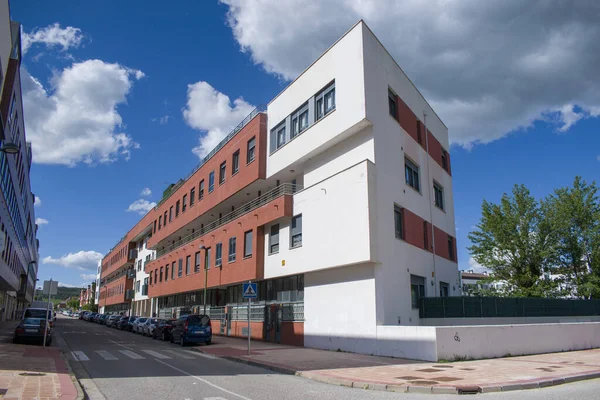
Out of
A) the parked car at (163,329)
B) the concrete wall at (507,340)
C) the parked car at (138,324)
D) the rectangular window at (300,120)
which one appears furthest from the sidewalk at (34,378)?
the parked car at (138,324)

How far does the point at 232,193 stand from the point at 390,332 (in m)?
16.9

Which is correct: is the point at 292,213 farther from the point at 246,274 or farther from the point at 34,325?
the point at 34,325

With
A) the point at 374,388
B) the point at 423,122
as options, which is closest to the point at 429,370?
the point at 374,388

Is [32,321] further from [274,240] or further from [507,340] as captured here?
[507,340]

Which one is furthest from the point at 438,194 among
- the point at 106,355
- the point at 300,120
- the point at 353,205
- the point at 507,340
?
the point at 106,355

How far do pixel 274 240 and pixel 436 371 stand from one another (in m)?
14.5

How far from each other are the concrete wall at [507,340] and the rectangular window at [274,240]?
12.2 metres

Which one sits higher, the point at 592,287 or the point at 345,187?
the point at 345,187

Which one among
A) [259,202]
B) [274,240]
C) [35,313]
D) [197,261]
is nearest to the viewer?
[35,313]

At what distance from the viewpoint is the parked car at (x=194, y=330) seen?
947 inches

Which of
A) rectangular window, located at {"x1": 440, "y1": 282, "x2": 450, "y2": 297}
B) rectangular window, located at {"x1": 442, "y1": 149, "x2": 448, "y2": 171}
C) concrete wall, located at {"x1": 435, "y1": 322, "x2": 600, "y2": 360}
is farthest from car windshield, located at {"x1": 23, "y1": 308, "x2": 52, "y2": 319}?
rectangular window, located at {"x1": 442, "y1": 149, "x2": 448, "y2": 171}

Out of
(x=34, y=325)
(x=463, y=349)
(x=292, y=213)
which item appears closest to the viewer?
(x=463, y=349)

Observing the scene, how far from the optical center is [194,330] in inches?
950

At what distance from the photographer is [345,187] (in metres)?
20.8
